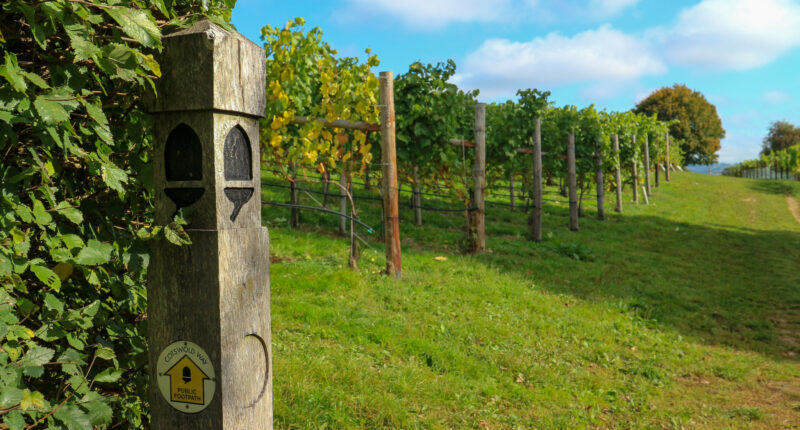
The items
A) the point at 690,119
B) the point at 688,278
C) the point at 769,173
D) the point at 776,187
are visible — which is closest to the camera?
the point at 688,278

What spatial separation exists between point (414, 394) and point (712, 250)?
12.7 metres

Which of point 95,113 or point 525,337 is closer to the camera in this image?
point 95,113

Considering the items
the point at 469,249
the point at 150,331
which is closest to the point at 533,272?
the point at 469,249

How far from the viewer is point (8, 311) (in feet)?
5.35

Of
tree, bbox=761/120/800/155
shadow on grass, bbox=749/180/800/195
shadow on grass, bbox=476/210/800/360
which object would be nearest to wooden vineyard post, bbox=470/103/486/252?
shadow on grass, bbox=476/210/800/360

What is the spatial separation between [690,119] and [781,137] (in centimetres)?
1447

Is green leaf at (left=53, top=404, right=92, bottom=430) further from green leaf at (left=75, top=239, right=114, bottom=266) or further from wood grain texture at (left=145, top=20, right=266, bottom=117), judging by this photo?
wood grain texture at (left=145, top=20, right=266, bottom=117)

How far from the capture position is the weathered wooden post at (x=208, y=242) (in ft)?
5.51

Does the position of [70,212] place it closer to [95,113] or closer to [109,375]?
[95,113]

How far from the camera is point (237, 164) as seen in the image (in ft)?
5.77

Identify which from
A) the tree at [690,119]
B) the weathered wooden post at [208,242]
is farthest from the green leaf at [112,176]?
the tree at [690,119]

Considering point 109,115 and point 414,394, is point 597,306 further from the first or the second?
point 109,115

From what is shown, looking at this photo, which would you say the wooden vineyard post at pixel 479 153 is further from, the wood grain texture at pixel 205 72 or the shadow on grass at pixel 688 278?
the wood grain texture at pixel 205 72

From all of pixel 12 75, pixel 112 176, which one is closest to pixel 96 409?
pixel 112 176
